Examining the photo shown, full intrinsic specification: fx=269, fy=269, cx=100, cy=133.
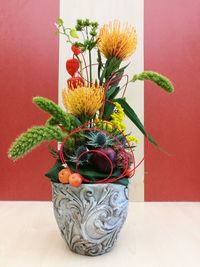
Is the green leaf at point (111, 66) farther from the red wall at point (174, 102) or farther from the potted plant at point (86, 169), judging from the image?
the red wall at point (174, 102)

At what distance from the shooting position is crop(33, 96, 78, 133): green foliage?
17.7 inches

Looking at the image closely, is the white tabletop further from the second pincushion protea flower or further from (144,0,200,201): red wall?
the second pincushion protea flower

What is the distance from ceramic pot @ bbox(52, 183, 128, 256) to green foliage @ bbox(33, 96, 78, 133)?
0.11 meters

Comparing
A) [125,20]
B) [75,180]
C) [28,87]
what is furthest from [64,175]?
[125,20]

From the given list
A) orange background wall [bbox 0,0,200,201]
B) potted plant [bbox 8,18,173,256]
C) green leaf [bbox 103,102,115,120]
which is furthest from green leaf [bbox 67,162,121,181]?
orange background wall [bbox 0,0,200,201]

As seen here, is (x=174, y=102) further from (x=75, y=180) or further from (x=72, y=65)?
(x=75, y=180)

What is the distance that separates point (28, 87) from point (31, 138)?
19.6 inches

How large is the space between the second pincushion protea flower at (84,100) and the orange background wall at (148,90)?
0.41 m

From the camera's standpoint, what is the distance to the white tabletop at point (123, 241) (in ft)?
1.54

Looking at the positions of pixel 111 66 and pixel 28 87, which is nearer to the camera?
pixel 111 66

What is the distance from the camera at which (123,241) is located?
1.84 ft

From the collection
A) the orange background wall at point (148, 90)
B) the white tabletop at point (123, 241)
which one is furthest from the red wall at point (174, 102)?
the white tabletop at point (123, 241)

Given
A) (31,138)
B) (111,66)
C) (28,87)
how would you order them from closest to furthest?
(31,138), (111,66), (28,87)

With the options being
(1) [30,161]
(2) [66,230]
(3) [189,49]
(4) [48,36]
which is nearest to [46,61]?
(4) [48,36]
